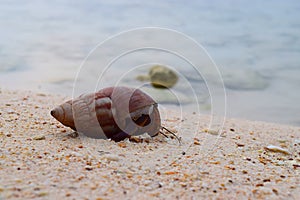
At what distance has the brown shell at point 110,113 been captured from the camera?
11.7ft

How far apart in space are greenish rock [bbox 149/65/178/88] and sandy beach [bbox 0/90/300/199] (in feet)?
11.5

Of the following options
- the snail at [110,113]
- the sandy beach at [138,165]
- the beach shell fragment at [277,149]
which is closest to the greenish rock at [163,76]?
the sandy beach at [138,165]

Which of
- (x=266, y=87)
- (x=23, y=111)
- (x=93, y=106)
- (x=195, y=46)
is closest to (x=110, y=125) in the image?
(x=93, y=106)

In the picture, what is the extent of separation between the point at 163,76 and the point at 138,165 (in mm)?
5115

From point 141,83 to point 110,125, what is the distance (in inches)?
169

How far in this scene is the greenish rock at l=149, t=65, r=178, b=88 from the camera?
7945 millimetres

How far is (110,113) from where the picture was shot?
141 inches

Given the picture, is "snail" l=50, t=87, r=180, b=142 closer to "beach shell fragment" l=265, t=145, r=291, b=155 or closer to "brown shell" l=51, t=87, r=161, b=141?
"brown shell" l=51, t=87, r=161, b=141

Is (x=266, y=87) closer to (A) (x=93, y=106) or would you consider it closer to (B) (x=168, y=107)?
(B) (x=168, y=107)

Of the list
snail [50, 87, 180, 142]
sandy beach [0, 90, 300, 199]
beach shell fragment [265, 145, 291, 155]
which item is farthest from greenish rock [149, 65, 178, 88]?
snail [50, 87, 180, 142]

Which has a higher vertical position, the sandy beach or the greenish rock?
the greenish rock

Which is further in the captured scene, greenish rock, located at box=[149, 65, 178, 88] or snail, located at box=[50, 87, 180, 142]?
greenish rock, located at box=[149, 65, 178, 88]

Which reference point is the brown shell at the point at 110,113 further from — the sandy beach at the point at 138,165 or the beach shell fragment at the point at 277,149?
the beach shell fragment at the point at 277,149

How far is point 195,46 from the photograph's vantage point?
998 centimetres
